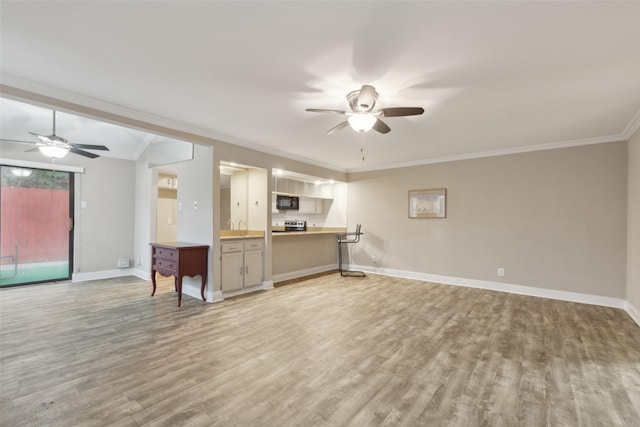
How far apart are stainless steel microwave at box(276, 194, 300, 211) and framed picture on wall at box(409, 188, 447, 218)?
99.0 inches

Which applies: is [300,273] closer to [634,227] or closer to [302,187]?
[302,187]

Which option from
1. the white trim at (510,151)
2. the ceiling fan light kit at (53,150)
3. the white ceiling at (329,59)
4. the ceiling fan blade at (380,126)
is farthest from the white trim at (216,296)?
the white trim at (510,151)

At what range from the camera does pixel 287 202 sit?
6.38 meters

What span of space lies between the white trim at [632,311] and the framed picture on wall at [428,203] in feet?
8.80

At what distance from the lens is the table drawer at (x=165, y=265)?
4041 mm

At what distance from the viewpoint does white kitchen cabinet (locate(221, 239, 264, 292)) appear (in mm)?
4383

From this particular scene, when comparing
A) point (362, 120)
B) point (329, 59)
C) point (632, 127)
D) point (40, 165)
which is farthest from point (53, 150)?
point (632, 127)

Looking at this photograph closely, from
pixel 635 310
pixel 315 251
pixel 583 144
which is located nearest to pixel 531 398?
pixel 635 310

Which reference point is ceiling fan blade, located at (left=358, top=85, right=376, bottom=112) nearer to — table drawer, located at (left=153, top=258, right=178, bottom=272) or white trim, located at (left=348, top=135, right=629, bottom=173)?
table drawer, located at (left=153, top=258, right=178, bottom=272)

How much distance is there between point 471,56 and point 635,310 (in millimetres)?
3927

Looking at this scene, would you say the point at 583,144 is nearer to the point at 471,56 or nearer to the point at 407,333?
the point at 471,56

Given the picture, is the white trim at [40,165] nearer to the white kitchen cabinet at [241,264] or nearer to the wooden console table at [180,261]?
the wooden console table at [180,261]

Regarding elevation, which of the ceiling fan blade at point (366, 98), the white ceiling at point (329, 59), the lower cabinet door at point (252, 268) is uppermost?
the white ceiling at point (329, 59)

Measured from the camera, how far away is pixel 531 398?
1976 millimetres
